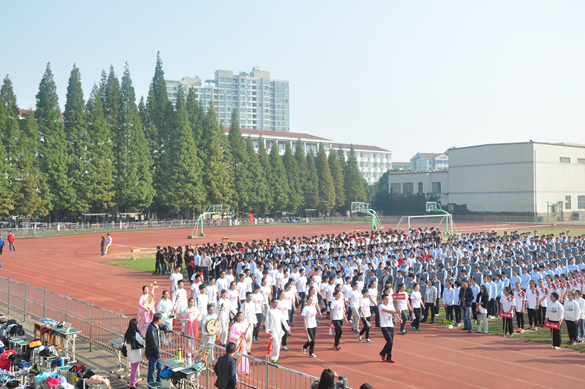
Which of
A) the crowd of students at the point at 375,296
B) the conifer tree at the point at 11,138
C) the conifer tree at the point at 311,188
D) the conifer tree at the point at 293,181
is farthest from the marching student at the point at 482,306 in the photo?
the conifer tree at the point at 311,188

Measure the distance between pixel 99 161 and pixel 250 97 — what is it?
117 m

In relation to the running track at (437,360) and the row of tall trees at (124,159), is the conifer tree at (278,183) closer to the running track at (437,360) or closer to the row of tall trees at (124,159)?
the row of tall trees at (124,159)

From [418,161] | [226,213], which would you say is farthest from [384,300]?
[418,161]

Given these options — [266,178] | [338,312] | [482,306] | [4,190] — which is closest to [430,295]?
[482,306]

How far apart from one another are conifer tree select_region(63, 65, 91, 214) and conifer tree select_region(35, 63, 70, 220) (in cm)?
79

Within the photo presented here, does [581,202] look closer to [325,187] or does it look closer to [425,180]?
[425,180]

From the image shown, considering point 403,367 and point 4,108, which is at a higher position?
point 4,108

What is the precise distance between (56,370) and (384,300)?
22.6 ft

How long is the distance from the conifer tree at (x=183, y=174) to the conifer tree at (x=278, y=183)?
15.0 m

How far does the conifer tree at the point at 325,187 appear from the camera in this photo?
258ft

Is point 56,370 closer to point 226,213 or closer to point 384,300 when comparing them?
point 384,300

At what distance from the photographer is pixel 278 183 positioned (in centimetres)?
7362

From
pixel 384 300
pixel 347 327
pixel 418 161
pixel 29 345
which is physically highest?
pixel 418 161

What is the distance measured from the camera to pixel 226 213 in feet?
228
